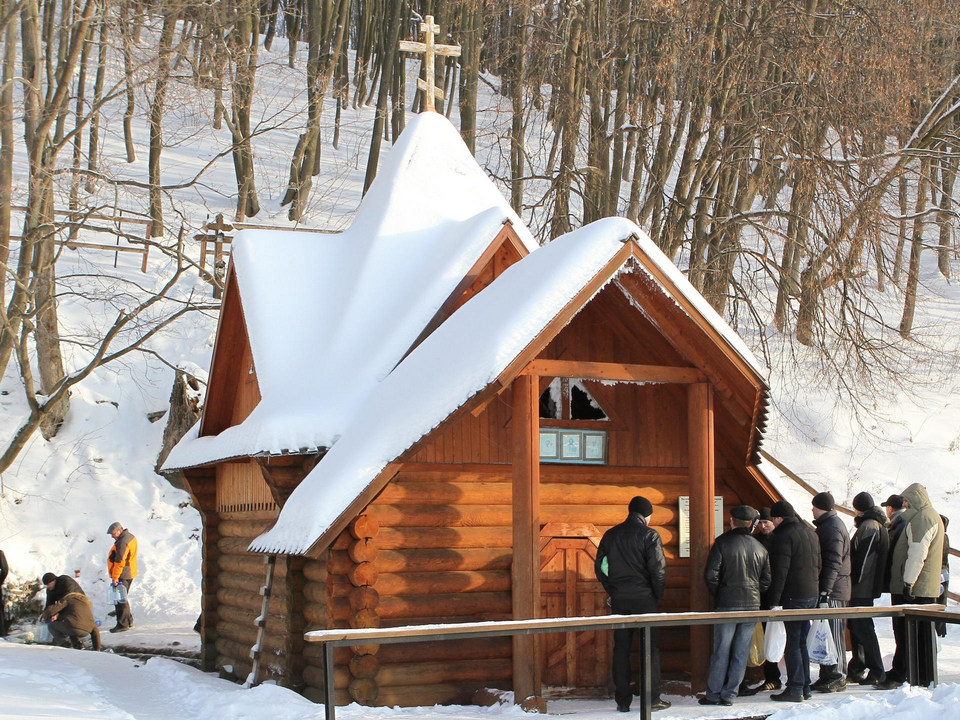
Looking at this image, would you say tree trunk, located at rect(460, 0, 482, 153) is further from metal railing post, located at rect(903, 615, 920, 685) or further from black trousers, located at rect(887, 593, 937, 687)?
metal railing post, located at rect(903, 615, 920, 685)

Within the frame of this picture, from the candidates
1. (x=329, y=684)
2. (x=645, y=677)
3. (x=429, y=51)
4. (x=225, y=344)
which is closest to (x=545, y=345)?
(x=645, y=677)

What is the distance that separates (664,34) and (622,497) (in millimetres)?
10803

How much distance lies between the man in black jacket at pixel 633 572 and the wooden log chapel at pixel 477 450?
67 centimetres

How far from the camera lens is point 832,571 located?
388 inches

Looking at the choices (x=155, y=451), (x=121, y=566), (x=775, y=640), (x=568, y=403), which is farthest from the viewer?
(x=155, y=451)

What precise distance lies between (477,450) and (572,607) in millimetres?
1722

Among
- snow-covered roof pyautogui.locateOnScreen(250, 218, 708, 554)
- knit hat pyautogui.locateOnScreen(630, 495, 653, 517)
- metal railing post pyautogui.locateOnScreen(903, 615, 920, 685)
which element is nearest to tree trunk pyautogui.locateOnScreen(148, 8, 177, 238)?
snow-covered roof pyautogui.locateOnScreen(250, 218, 708, 554)

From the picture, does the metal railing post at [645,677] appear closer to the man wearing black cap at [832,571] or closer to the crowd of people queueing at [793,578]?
the crowd of people queueing at [793,578]

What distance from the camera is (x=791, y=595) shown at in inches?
379

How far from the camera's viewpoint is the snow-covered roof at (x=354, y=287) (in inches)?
432

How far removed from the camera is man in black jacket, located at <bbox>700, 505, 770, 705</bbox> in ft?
30.5

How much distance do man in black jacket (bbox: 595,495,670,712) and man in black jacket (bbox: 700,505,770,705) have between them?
0.46 m

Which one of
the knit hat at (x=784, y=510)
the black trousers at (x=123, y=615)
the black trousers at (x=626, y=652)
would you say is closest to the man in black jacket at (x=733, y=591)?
the knit hat at (x=784, y=510)

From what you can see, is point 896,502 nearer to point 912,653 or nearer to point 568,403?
point 912,653
